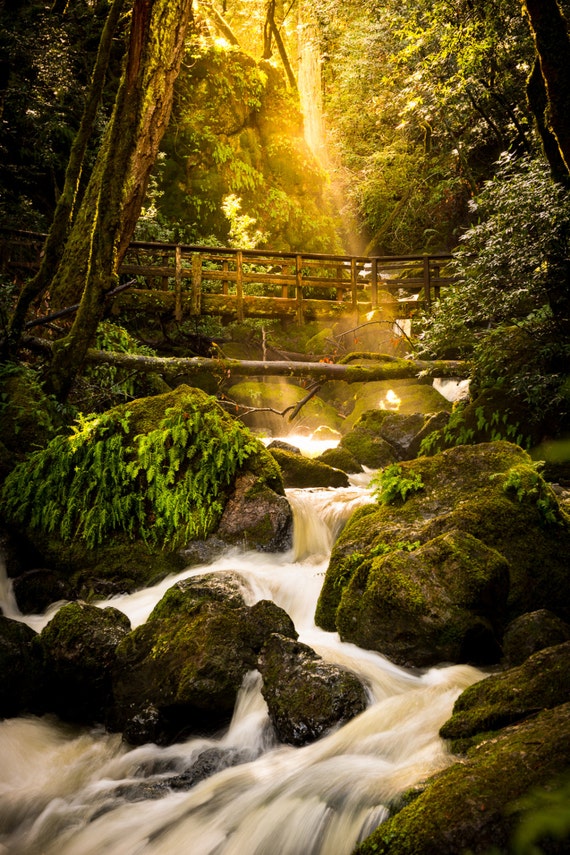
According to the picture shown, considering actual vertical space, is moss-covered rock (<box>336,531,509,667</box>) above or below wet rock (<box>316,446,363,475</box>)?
below

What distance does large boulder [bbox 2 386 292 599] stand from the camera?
6207 mm

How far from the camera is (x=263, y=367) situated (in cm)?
927

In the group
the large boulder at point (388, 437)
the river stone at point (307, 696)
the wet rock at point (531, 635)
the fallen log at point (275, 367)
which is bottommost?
the river stone at point (307, 696)

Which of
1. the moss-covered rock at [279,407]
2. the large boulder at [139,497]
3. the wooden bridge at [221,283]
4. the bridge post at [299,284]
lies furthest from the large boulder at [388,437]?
the bridge post at [299,284]

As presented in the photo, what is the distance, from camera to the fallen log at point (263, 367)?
8984 mm

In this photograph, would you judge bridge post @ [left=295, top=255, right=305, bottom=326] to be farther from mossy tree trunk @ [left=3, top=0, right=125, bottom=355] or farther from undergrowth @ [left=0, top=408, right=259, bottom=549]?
undergrowth @ [left=0, top=408, right=259, bottom=549]

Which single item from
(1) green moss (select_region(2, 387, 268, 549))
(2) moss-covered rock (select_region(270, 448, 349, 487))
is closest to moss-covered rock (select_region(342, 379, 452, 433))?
(2) moss-covered rock (select_region(270, 448, 349, 487))

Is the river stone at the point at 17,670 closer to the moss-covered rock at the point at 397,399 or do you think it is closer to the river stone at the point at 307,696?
the river stone at the point at 307,696

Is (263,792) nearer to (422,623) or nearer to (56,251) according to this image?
(422,623)

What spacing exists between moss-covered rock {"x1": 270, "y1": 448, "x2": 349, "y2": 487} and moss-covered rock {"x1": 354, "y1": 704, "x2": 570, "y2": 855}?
20.3 ft

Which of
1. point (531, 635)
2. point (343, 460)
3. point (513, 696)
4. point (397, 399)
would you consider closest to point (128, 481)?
point (343, 460)

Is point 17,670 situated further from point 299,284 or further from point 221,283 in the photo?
point 221,283

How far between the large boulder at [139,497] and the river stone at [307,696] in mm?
2675

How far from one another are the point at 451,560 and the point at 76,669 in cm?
301
